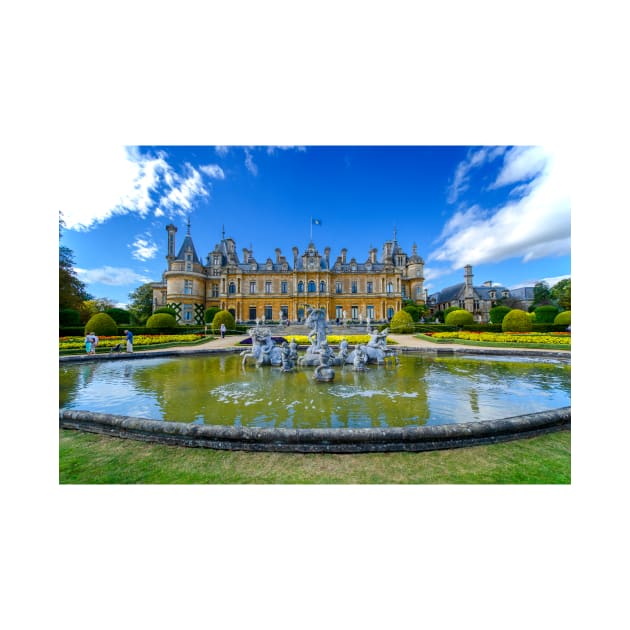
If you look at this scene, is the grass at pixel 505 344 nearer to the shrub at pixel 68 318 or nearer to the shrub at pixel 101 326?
the shrub at pixel 101 326

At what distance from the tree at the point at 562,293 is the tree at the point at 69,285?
4669 cm

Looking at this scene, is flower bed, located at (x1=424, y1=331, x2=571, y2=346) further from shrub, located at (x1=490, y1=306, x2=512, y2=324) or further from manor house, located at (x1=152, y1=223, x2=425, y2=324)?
manor house, located at (x1=152, y1=223, x2=425, y2=324)

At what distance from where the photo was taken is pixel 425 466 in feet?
9.82

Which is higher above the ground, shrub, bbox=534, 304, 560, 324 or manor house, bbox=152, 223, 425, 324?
manor house, bbox=152, 223, 425, 324

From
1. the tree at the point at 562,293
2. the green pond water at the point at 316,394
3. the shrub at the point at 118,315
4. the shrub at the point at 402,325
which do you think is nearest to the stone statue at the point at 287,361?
the green pond water at the point at 316,394

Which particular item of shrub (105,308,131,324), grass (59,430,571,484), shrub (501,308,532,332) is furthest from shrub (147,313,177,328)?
shrub (501,308,532,332)

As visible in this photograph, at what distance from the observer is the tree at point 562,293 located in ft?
103

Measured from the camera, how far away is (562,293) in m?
36.4

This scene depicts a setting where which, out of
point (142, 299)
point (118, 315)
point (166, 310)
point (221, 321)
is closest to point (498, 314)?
point (221, 321)

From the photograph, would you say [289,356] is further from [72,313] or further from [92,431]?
[72,313]

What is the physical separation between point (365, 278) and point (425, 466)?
3674 cm

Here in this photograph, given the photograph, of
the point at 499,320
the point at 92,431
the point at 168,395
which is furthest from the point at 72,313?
the point at 499,320

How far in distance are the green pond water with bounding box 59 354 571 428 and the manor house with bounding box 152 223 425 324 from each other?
91.0 ft

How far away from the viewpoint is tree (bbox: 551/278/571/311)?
103ft
